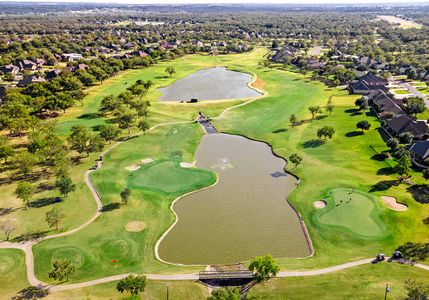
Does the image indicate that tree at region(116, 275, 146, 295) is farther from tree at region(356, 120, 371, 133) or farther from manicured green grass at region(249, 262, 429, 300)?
tree at region(356, 120, 371, 133)

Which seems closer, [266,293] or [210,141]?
[266,293]

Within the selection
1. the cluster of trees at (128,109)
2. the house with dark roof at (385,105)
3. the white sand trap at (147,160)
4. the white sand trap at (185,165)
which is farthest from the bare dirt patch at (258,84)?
the white sand trap at (147,160)

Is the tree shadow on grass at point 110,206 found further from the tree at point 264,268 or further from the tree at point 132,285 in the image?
the tree at point 264,268

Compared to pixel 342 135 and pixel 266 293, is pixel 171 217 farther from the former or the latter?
pixel 342 135

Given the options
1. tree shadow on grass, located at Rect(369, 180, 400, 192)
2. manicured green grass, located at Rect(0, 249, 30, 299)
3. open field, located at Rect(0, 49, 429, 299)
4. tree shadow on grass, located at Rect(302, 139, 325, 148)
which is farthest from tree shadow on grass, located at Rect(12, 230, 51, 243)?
tree shadow on grass, located at Rect(302, 139, 325, 148)

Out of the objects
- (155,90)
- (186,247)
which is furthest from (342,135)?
(155,90)

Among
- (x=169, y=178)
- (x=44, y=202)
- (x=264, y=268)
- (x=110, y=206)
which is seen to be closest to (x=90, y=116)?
(x=169, y=178)
